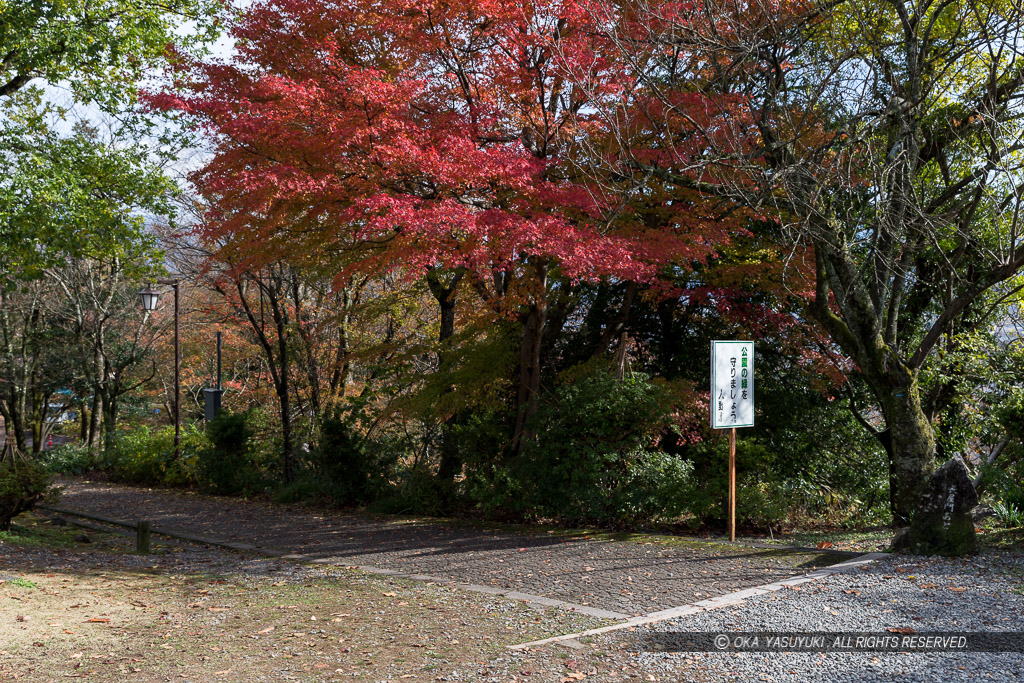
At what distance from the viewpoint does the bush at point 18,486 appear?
9.90 metres

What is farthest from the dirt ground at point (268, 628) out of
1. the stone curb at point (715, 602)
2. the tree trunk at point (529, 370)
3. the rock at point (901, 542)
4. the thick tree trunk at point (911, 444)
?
the thick tree trunk at point (911, 444)

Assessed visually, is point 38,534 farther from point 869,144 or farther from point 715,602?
point 869,144

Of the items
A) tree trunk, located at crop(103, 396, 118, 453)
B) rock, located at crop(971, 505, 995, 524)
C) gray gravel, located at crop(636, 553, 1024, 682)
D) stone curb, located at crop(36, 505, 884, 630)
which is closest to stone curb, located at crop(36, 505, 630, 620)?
stone curb, located at crop(36, 505, 884, 630)

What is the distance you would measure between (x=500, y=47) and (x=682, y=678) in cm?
869

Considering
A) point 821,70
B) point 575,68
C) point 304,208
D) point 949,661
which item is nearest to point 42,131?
point 304,208

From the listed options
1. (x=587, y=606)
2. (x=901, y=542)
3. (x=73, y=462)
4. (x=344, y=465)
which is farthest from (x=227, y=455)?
(x=901, y=542)

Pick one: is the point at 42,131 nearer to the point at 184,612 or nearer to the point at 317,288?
the point at 317,288

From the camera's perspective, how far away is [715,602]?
243 inches

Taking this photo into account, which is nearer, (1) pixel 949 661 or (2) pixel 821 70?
(1) pixel 949 661

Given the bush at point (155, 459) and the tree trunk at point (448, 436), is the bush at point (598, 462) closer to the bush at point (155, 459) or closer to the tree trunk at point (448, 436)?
the tree trunk at point (448, 436)

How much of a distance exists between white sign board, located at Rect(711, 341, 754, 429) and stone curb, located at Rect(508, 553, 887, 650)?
206 centimetres

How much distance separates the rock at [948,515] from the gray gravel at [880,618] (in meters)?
0.22

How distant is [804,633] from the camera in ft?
17.1

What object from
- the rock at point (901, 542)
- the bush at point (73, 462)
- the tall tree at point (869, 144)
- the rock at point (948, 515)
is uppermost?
the tall tree at point (869, 144)
